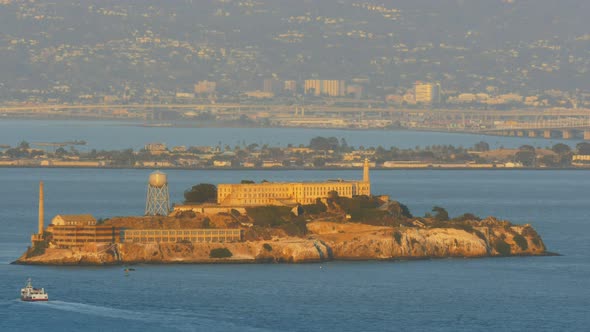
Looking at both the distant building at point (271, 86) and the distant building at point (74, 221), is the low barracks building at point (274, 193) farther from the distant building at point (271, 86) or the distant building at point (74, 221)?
the distant building at point (271, 86)

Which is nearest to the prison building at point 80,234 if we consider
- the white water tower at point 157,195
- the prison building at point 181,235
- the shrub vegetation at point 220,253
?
the prison building at point 181,235

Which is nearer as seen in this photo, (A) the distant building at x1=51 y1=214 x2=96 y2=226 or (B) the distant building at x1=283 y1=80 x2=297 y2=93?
(A) the distant building at x1=51 y1=214 x2=96 y2=226

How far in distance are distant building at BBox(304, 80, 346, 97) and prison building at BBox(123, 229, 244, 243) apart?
129792 mm

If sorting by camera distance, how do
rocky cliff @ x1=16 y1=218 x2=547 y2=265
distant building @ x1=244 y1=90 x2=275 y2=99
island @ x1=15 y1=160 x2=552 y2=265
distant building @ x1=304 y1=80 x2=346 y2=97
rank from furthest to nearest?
distant building @ x1=304 y1=80 x2=346 y2=97
distant building @ x1=244 y1=90 x2=275 y2=99
island @ x1=15 y1=160 x2=552 y2=265
rocky cliff @ x1=16 y1=218 x2=547 y2=265

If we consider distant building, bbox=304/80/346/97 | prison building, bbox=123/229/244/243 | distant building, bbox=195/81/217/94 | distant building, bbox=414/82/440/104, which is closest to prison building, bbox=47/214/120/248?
prison building, bbox=123/229/244/243

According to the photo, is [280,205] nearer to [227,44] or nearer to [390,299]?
[390,299]

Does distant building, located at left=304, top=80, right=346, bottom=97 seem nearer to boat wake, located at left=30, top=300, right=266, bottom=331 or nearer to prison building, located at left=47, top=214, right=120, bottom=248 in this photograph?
prison building, located at left=47, top=214, right=120, bottom=248

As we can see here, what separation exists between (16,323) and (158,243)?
1029 centimetres

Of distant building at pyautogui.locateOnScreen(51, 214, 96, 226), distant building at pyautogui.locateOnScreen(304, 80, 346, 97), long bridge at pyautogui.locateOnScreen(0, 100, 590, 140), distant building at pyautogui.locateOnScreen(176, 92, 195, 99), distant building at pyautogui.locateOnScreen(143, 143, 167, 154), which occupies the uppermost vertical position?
distant building at pyautogui.locateOnScreen(304, 80, 346, 97)

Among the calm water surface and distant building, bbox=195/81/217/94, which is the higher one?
distant building, bbox=195/81/217/94

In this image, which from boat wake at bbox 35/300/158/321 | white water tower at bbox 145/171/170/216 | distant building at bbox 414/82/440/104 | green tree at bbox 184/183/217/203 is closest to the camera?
boat wake at bbox 35/300/158/321

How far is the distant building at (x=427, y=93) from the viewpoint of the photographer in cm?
18188

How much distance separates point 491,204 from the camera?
76.6 m

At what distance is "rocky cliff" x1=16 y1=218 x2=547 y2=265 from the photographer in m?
53.9
